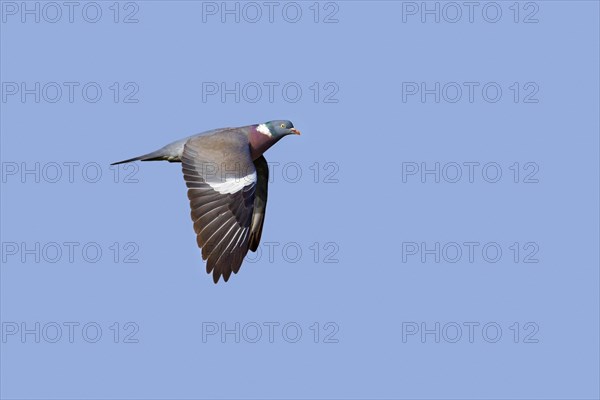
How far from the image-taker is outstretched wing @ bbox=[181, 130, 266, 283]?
1277 cm

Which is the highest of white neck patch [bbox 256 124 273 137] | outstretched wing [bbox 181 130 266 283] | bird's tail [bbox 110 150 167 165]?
white neck patch [bbox 256 124 273 137]

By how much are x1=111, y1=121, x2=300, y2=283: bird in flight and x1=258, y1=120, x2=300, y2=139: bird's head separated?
7cm

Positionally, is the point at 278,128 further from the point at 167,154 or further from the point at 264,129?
the point at 167,154

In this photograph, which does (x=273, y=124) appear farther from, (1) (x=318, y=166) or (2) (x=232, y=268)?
(2) (x=232, y=268)

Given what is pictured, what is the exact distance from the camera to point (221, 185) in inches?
519

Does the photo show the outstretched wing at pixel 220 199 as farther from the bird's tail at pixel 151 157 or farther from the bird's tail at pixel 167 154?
the bird's tail at pixel 151 157

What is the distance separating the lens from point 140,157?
46.5ft

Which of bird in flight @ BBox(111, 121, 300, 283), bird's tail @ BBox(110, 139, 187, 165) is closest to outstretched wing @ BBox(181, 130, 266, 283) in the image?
bird in flight @ BBox(111, 121, 300, 283)

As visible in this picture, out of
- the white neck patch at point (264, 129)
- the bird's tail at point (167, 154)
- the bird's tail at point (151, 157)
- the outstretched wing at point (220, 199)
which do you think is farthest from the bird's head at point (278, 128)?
the bird's tail at point (151, 157)

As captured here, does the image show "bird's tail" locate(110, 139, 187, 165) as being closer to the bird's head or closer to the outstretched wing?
the outstretched wing

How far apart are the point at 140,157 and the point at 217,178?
1.44 meters

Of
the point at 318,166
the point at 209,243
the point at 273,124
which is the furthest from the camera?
the point at 273,124

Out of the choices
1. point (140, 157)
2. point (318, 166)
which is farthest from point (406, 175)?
point (140, 157)

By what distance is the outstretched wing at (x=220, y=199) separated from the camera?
12773 millimetres
